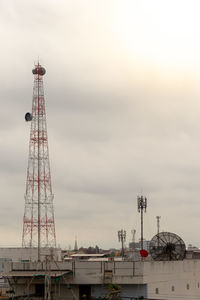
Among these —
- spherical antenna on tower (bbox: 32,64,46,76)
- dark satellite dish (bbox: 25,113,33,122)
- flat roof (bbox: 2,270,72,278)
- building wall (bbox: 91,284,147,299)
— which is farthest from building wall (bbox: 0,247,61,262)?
building wall (bbox: 91,284,147,299)

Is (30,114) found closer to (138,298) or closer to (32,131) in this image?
(32,131)

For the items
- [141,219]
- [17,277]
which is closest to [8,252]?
[141,219]

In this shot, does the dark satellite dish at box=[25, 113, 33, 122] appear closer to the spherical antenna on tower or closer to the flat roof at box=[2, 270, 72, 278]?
the spherical antenna on tower

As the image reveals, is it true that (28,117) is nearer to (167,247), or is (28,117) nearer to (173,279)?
(167,247)

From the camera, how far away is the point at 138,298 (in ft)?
203

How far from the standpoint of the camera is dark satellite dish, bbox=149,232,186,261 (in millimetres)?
73188

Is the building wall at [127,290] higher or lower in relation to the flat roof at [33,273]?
lower

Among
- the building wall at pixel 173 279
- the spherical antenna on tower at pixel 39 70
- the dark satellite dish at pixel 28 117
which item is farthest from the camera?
the spherical antenna on tower at pixel 39 70

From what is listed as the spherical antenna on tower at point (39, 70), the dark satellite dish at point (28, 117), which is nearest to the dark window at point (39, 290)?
the dark satellite dish at point (28, 117)

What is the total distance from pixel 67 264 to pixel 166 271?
13.2 metres

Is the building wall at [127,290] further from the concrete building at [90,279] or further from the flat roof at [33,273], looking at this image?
the flat roof at [33,273]

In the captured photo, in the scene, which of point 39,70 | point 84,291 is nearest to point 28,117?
point 39,70

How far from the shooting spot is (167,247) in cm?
7325

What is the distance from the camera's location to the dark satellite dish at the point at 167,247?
73188mm
